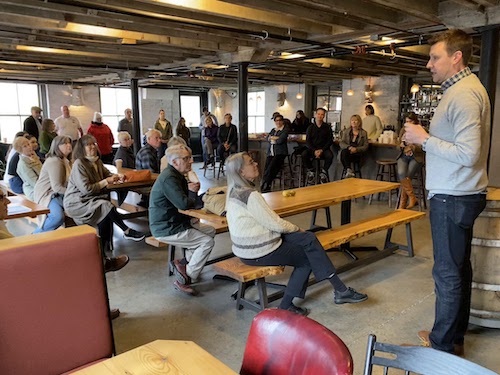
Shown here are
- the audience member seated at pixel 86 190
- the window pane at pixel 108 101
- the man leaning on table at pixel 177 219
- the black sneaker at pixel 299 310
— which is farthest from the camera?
the window pane at pixel 108 101

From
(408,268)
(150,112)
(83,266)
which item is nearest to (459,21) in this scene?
(408,268)

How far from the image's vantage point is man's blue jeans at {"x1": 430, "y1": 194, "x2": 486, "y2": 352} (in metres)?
2.29

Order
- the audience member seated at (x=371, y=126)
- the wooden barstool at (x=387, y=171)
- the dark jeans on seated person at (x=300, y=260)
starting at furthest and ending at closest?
the audience member seated at (x=371, y=126) → the wooden barstool at (x=387, y=171) → the dark jeans on seated person at (x=300, y=260)

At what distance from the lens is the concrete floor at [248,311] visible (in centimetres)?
289

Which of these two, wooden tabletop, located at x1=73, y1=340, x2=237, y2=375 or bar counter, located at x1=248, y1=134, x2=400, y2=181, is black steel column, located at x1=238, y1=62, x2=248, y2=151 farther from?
wooden tabletop, located at x1=73, y1=340, x2=237, y2=375

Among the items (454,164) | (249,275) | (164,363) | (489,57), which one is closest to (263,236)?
(249,275)

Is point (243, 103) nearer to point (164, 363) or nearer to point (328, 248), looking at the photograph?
point (328, 248)

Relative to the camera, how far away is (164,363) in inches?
54.2

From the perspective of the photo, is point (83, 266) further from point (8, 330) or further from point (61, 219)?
point (61, 219)

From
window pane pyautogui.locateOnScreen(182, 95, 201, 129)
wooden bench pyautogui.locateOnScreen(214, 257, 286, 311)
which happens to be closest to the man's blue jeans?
wooden bench pyautogui.locateOnScreen(214, 257, 286, 311)

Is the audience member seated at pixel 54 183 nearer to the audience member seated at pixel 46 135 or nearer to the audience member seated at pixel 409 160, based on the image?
the audience member seated at pixel 46 135

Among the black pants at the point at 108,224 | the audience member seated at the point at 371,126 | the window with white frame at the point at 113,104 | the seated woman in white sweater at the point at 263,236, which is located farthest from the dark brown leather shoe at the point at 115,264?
the window with white frame at the point at 113,104

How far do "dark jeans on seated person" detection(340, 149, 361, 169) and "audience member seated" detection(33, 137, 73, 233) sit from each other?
4.82 meters

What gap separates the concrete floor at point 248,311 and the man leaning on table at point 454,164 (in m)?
0.58
